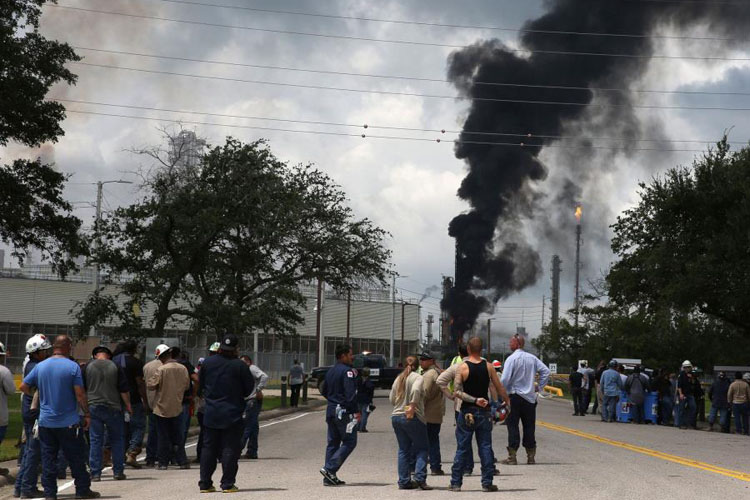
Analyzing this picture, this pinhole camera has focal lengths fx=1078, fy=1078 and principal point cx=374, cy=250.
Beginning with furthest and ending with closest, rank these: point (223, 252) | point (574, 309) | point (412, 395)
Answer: point (574, 309), point (223, 252), point (412, 395)

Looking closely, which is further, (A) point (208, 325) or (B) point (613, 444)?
(A) point (208, 325)

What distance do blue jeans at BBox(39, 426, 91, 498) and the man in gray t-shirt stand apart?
2194 mm

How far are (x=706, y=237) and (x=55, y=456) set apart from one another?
3055cm

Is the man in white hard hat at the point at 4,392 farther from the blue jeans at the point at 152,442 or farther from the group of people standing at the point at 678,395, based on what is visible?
the group of people standing at the point at 678,395

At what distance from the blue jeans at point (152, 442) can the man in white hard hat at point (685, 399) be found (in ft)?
62.1

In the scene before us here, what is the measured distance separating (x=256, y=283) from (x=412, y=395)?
3218cm

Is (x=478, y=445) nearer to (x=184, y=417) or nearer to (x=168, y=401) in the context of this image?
(x=168, y=401)

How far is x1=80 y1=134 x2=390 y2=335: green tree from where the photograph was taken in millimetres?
32375

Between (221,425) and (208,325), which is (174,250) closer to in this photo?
(208,325)

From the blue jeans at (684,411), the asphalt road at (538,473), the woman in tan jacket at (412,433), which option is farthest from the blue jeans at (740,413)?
the woman in tan jacket at (412,433)

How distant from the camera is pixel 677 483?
13742 millimetres

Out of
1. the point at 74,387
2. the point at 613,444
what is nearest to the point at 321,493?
the point at 74,387

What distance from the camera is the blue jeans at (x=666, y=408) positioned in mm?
33625

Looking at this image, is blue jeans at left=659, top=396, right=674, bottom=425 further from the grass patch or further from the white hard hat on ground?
the white hard hat on ground
